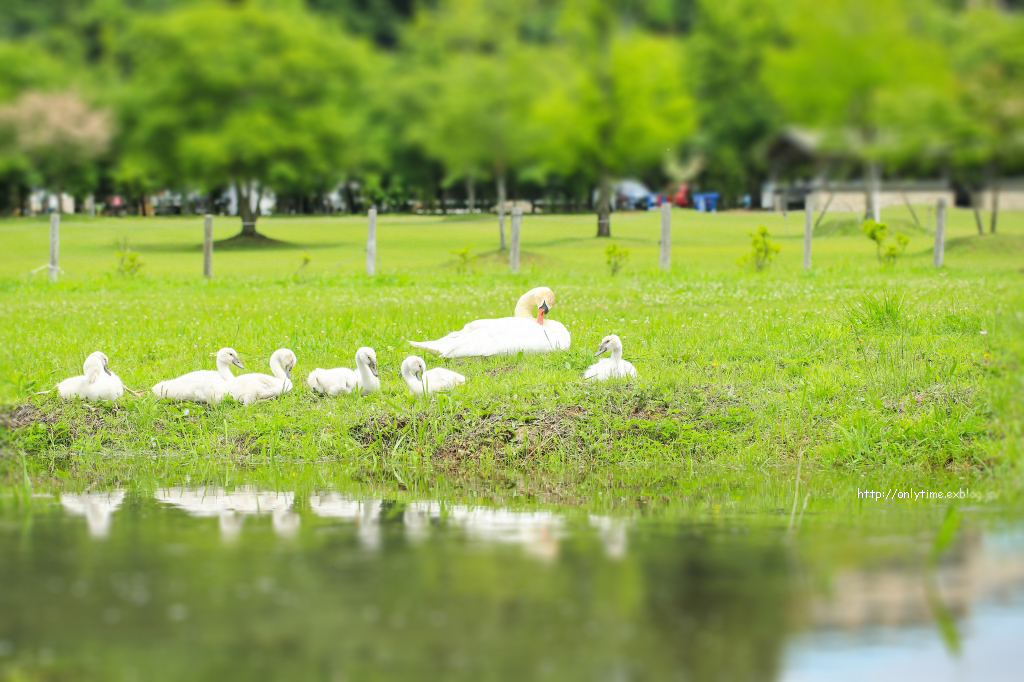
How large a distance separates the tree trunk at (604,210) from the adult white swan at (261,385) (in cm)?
1700

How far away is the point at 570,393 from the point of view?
10.7 meters

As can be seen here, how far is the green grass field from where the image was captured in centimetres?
1008

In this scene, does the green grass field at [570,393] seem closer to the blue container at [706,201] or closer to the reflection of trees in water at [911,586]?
the reflection of trees in water at [911,586]

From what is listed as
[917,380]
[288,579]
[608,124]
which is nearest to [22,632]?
[288,579]

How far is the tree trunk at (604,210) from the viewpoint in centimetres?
2827

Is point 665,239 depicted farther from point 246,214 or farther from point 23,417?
point 23,417

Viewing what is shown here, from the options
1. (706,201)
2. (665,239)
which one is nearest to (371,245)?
(665,239)

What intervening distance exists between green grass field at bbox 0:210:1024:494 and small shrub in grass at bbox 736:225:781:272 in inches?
138

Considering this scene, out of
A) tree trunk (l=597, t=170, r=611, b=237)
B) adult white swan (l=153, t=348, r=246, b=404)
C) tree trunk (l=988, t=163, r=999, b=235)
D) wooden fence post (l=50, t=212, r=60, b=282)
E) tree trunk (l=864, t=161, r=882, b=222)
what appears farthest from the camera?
tree trunk (l=988, t=163, r=999, b=235)

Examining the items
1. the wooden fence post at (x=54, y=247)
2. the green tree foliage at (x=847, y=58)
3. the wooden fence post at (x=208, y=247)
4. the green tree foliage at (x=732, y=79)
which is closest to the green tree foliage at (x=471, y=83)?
the green tree foliage at (x=732, y=79)

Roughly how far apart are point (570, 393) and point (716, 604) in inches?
193

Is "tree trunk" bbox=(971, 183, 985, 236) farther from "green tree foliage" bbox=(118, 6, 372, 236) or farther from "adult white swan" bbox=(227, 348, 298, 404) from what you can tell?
"adult white swan" bbox=(227, 348, 298, 404)

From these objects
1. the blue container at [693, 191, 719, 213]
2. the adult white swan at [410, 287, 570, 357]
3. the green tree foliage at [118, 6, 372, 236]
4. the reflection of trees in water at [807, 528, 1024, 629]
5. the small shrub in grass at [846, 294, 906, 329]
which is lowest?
the reflection of trees in water at [807, 528, 1024, 629]

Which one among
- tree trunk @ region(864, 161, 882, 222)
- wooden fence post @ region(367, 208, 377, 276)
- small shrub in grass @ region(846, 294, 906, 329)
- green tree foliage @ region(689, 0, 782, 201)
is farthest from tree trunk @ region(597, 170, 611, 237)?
small shrub in grass @ region(846, 294, 906, 329)
